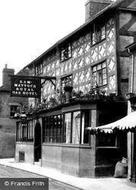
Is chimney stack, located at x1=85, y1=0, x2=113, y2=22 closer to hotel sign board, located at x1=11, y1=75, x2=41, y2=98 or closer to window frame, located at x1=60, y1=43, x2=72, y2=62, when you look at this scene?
window frame, located at x1=60, y1=43, x2=72, y2=62

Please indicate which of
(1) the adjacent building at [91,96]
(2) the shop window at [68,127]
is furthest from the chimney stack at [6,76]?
(2) the shop window at [68,127]

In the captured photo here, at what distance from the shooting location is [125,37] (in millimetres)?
20078

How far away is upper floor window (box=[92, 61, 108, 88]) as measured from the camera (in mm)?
20891

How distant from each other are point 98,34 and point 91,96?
4678 mm

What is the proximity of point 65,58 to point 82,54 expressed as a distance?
2732 mm

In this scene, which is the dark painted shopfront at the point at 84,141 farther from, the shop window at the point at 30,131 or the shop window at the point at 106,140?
the shop window at the point at 30,131

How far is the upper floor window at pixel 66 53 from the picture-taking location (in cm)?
2548

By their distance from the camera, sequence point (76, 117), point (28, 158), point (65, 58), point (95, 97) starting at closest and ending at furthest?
point (95, 97) → point (76, 117) → point (65, 58) → point (28, 158)

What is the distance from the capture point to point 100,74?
21.3 meters

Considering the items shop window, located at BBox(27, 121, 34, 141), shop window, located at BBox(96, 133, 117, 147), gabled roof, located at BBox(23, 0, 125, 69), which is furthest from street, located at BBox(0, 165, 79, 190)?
gabled roof, located at BBox(23, 0, 125, 69)

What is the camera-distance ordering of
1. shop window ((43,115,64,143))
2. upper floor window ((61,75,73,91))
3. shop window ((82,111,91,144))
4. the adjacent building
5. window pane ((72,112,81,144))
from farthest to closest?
upper floor window ((61,75,73,91))
shop window ((43,115,64,143))
window pane ((72,112,81,144))
shop window ((82,111,91,144))
the adjacent building

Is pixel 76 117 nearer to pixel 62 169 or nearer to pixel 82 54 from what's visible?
pixel 62 169

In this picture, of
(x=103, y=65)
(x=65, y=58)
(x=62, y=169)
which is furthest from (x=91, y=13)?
(x=62, y=169)

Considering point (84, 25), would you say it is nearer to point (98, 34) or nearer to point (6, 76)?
point (98, 34)
